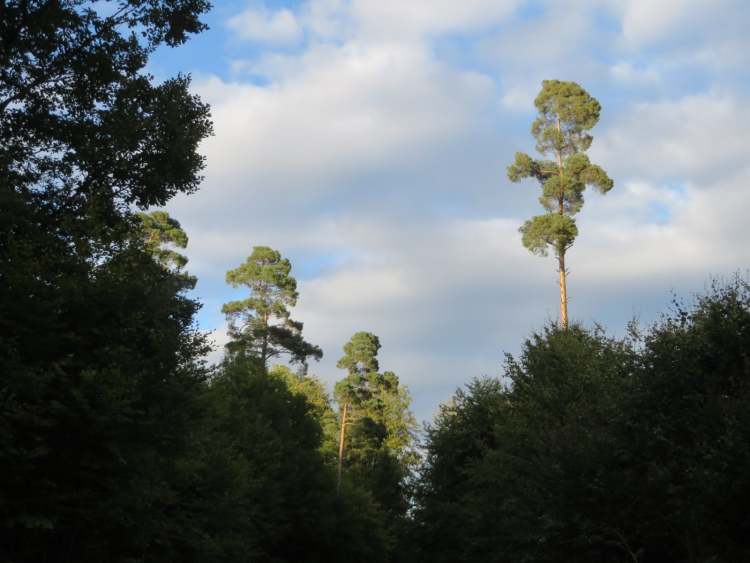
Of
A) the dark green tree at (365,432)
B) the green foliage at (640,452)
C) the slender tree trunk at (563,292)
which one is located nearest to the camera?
the green foliage at (640,452)

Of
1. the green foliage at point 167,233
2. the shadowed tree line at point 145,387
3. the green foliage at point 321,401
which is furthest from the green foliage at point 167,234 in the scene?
the green foliage at point 321,401

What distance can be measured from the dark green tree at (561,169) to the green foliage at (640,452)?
288 inches

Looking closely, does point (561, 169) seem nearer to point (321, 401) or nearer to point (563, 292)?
point (563, 292)

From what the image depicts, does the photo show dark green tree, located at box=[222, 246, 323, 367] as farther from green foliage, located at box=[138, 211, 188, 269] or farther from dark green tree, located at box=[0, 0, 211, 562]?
dark green tree, located at box=[0, 0, 211, 562]

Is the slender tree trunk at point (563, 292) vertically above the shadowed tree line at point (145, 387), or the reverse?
the slender tree trunk at point (563, 292)

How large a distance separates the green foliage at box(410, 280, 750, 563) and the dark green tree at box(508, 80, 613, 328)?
7316 mm

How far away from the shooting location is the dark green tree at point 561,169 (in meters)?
40.4

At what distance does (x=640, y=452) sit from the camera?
21.6m

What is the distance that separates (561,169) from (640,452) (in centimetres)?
2350

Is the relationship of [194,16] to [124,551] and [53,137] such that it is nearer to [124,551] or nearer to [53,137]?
[53,137]

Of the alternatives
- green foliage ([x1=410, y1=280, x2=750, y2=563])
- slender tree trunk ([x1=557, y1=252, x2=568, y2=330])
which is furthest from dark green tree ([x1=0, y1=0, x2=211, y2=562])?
slender tree trunk ([x1=557, y1=252, x2=568, y2=330])

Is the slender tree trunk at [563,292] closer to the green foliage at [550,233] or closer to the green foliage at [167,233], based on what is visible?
the green foliage at [550,233]

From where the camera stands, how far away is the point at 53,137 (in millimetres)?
18453

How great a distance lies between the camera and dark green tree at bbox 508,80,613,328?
40438 millimetres
